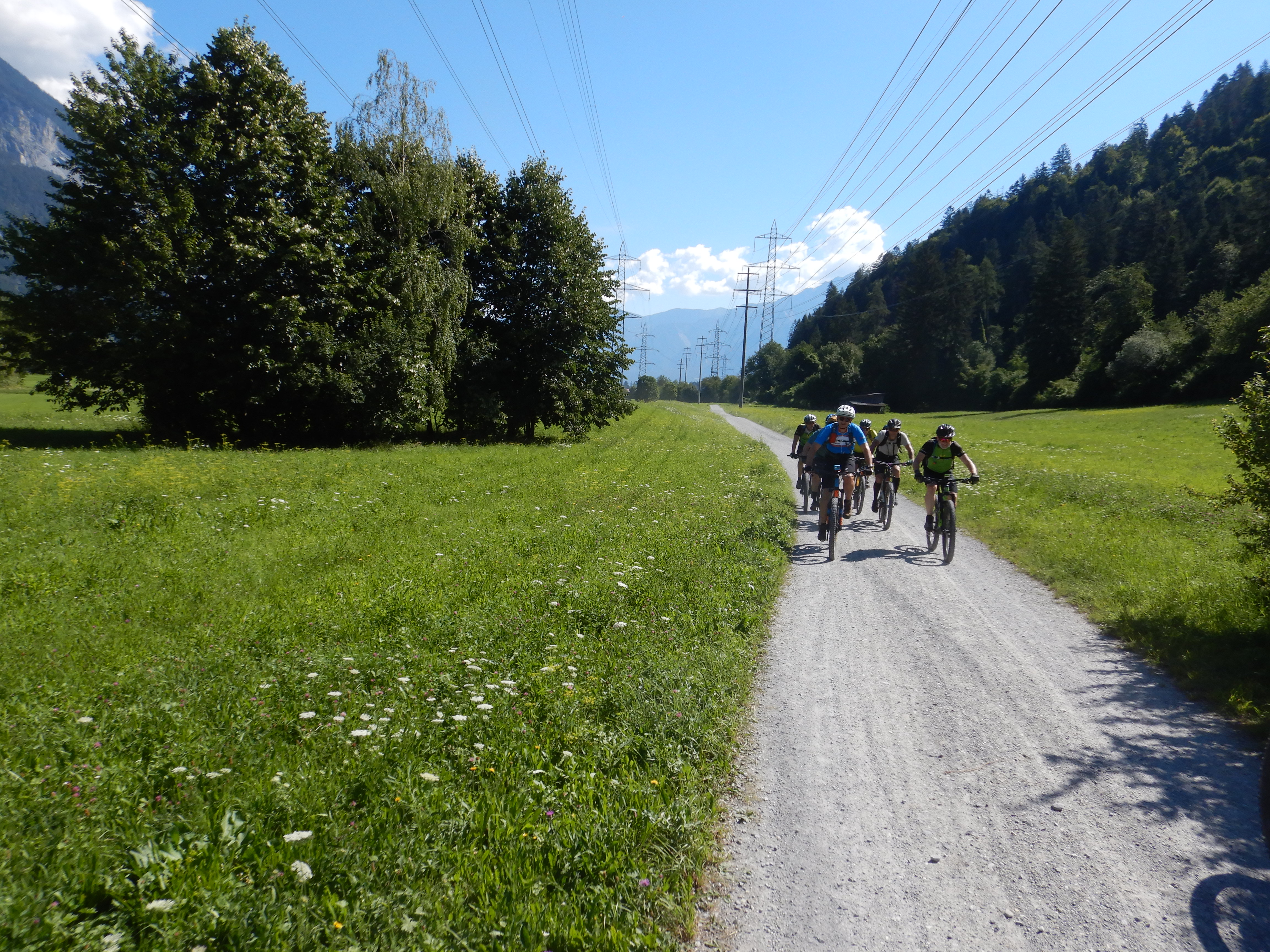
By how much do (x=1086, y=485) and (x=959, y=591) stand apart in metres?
11.5

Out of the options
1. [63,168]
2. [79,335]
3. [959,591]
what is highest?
[63,168]

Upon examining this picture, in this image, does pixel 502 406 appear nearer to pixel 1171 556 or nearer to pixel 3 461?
pixel 3 461

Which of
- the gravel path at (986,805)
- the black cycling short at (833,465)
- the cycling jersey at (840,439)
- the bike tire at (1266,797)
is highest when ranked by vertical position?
the cycling jersey at (840,439)

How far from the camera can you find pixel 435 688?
521cm

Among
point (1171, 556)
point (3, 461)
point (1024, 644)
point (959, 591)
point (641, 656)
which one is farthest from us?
point (3, 461)

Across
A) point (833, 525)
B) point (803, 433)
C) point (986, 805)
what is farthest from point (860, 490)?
point (986, 805)

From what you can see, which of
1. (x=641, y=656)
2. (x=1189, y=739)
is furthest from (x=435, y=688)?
(x=1189, y=739)


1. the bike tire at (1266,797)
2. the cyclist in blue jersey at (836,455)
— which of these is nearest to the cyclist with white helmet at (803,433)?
the cyclist in blue jersey at (836,455)

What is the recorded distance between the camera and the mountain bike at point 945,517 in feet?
35.7

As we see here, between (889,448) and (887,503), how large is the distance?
3.75 ft

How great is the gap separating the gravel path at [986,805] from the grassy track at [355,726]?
480 millimetres

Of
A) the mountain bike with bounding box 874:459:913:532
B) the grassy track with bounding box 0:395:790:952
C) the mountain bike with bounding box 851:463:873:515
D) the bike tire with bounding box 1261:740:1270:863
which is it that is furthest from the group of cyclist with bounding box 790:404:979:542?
the bike tire with bounding box 1261:740:1270:863

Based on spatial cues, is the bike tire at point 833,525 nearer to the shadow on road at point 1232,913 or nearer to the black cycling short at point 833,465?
the black cycling short at point 833,465

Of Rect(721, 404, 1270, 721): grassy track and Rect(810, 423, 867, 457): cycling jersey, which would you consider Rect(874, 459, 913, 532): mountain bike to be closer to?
Rect(721, 404, 1270, 721): grassy track
